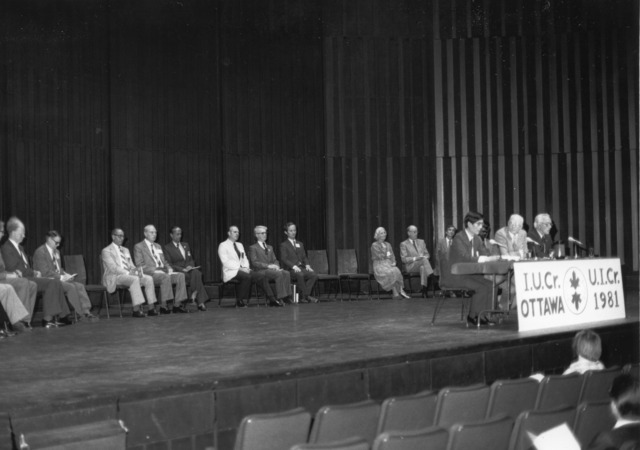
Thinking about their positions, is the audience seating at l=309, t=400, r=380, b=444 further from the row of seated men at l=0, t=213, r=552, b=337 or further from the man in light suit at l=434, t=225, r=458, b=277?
the man in light suit at l=434, t=225, r=458, b=277

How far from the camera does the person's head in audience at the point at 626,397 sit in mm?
2703

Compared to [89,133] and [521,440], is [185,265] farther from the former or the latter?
[521,440]

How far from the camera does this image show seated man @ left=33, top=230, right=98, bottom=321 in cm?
872

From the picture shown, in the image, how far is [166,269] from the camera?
33.0 feet

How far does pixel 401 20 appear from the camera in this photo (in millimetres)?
13008

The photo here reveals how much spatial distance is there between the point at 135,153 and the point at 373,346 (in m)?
6.29

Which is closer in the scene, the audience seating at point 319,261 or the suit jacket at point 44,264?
the suit jacket at point 44,264

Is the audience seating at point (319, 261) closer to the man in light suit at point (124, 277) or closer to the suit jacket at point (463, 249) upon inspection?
the man in light suit at point (124, 277)

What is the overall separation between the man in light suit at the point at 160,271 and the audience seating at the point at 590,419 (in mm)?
7181

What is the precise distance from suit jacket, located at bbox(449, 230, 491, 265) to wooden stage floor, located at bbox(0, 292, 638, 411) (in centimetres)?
59

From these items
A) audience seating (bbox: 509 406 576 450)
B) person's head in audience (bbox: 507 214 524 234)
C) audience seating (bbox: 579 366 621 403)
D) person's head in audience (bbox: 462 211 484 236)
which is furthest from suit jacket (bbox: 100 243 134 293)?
audience seating (bbox: 509 406 576 450)

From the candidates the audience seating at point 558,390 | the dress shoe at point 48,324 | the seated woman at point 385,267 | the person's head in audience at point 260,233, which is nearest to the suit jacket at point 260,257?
the person's head in audience at point 260,233

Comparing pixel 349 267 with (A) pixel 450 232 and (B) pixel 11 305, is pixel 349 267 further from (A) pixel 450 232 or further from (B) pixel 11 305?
(B) pixel 11 305

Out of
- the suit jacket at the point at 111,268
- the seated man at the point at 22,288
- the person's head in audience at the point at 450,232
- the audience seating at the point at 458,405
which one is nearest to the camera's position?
the audience seating at the point at 458,405
